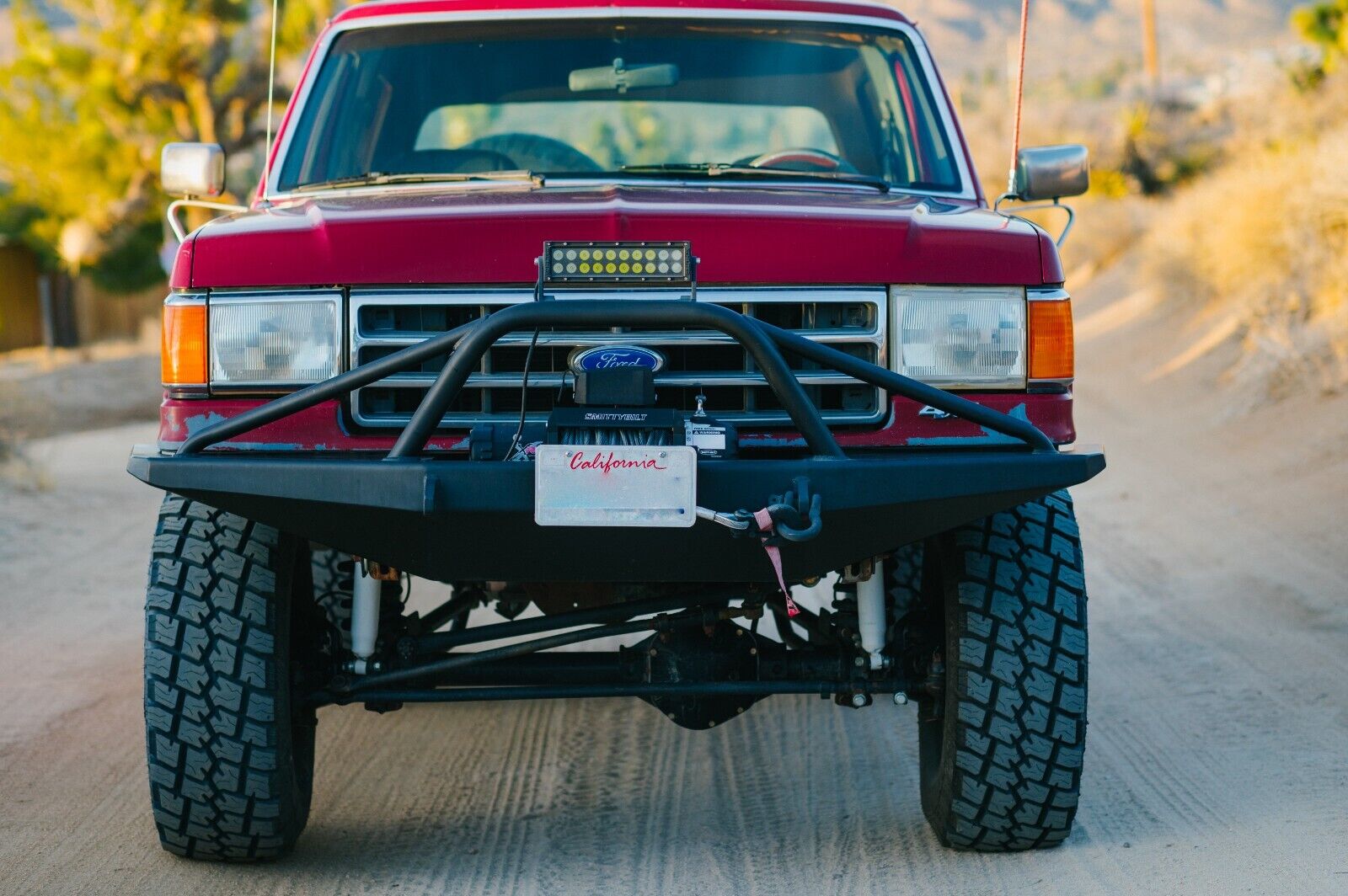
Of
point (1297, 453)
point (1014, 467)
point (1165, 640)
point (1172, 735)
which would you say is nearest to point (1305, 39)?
point (1297, 453)

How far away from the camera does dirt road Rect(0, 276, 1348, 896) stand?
11.9ft

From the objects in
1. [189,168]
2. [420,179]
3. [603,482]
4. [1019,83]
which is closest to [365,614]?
[603,482]

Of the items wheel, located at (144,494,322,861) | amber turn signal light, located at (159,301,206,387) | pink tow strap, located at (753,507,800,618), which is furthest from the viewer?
wheel, located at (144,494,322,861)

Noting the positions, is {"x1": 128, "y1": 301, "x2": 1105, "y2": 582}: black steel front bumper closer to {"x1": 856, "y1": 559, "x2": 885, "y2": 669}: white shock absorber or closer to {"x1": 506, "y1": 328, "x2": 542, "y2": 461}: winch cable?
{"x1": 506, "y1": 328, "x2": 542, "y2": 461}: winch cable

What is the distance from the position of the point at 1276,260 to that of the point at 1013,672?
11512mm

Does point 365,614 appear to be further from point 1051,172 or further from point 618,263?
point 1051,172

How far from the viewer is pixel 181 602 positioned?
11.4 ft

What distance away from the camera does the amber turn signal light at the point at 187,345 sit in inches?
131

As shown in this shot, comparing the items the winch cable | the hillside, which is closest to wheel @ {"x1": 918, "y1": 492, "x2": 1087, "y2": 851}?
the winch cable

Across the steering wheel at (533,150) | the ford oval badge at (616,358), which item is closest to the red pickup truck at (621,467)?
the ford oval badge at (616,358)

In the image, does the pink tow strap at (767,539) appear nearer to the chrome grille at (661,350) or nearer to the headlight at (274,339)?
the chrome grille at (661,350)

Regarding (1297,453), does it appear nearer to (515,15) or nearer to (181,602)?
(515,15)

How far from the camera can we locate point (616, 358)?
3.25m

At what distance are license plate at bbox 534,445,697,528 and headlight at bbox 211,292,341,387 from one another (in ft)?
2.04
